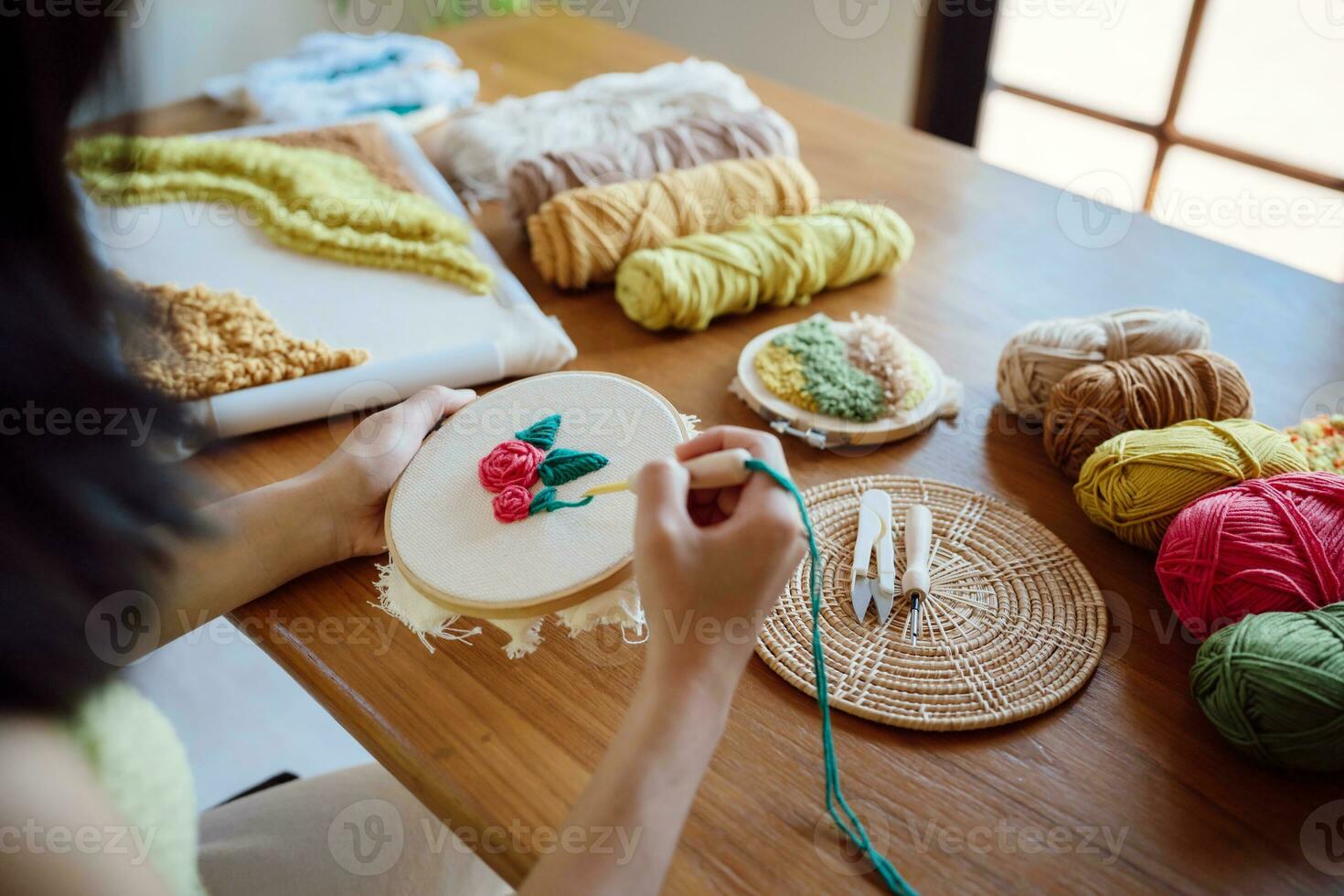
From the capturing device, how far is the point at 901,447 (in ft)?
3.53

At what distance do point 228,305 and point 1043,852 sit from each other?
0.96 m

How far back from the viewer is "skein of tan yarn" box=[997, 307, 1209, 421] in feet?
3.40

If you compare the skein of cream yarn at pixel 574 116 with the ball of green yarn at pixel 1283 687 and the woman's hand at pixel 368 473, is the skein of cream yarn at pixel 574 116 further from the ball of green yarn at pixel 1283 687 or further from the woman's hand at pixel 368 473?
the ball of green yarn at pixel 1283 687

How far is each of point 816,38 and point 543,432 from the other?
2275 mm

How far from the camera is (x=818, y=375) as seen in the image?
110 cm

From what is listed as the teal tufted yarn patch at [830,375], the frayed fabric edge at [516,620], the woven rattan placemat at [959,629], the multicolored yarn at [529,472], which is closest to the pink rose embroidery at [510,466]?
the multicolored yarn at [529,472]

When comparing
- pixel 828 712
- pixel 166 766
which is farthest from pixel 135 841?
pixel 828 712

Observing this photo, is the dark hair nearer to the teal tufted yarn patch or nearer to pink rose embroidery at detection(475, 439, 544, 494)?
pink rose embroidery at detection(475, 439, 544, 494)

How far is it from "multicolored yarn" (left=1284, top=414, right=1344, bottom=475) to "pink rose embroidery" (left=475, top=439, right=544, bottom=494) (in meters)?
0.66

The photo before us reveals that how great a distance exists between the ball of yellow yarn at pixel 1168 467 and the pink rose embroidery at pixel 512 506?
504mm

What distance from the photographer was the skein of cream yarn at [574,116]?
58.7 inches

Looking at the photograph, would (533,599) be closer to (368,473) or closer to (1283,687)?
(368,473)

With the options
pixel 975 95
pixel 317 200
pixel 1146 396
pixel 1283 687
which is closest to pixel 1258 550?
pixel 1283 687

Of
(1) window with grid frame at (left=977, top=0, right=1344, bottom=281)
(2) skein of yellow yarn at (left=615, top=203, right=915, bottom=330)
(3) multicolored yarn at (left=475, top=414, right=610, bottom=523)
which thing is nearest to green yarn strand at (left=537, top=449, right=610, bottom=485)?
(3) multicolored yarn at (left=475, top=414, right=610, bottom=523)
